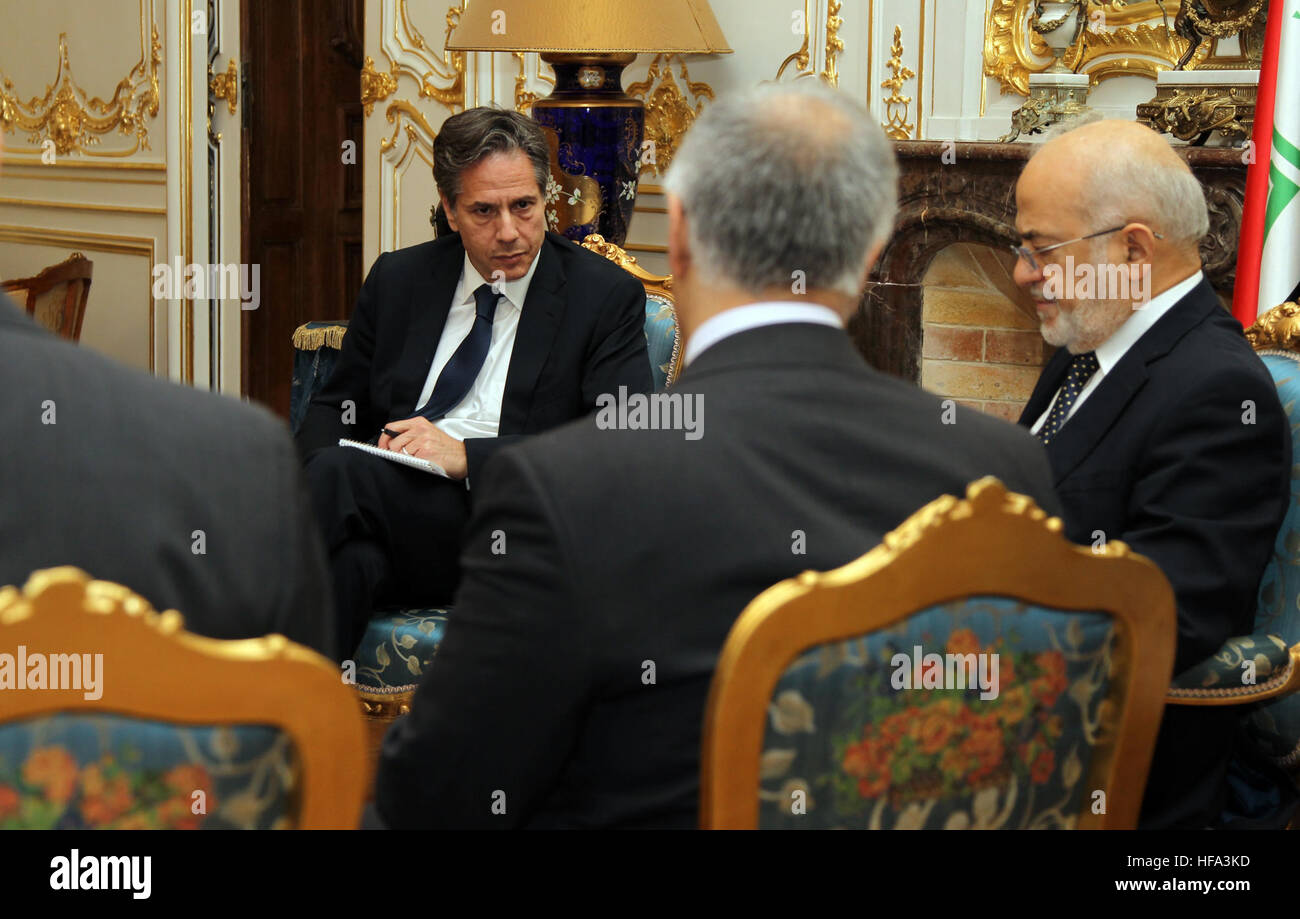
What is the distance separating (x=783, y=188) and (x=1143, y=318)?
93 centimetres

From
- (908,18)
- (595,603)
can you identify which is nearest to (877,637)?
(595,603)

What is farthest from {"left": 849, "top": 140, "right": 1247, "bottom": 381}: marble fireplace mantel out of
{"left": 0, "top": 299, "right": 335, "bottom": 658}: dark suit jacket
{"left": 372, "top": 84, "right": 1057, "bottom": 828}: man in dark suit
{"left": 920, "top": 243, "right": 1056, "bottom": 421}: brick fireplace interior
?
{"left": 0, "top": 299, "right": 335, "bottom": 658}: dark suit jacket

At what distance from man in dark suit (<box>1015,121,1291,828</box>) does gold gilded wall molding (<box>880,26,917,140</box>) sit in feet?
6.83

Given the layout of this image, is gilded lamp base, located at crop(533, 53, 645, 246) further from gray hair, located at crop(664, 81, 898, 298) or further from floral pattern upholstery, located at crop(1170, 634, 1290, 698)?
gray hair, located at crop(664, 81, 898, 298)

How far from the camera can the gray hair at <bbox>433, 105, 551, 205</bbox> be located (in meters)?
2.90

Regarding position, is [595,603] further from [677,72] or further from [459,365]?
[677,72]

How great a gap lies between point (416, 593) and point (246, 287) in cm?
374

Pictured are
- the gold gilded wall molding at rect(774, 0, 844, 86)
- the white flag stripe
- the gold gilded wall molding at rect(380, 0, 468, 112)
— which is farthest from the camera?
the gold gilded wall molding at rect(380, 0, 468, 112)

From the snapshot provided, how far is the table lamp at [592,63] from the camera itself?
12.7ft

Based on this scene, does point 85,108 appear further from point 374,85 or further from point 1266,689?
point 1266,689

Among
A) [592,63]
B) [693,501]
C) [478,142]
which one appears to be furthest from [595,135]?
[693,501]

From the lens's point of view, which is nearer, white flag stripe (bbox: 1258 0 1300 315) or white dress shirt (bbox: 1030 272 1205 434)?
white dress shirt (bbox: 1030 272 1205 434)

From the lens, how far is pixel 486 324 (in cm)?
291

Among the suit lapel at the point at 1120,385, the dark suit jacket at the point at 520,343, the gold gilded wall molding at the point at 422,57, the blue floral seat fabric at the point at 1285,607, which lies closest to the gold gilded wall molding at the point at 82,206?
the gold gilded wall molding at the point at 422,57
